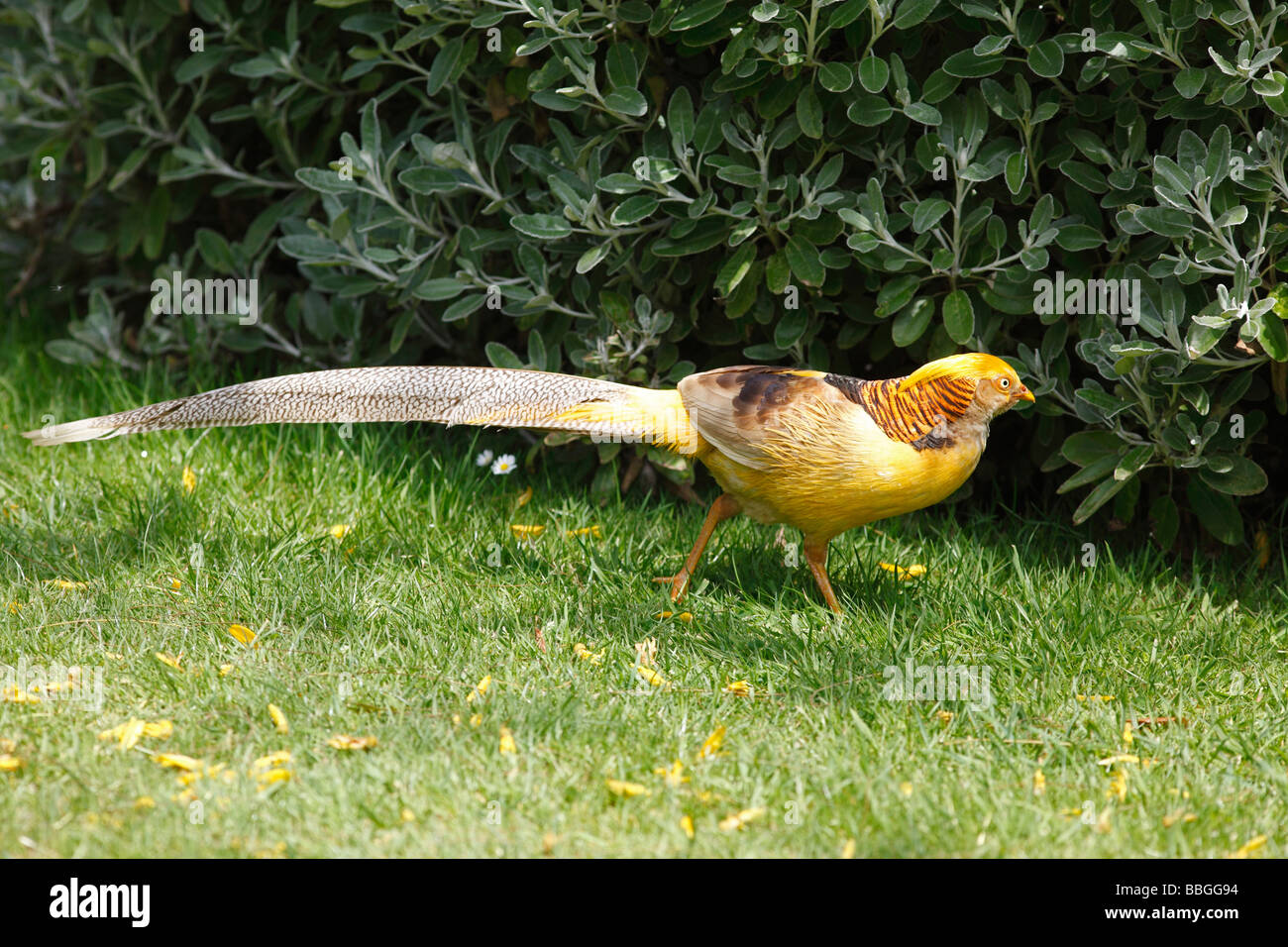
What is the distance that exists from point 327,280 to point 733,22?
1885 mm

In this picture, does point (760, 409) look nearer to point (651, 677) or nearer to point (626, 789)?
point (651, 677)

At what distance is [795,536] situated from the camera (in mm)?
4512

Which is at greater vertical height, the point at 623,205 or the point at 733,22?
the point at 733,22

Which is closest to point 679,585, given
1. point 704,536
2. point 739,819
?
point 704,536

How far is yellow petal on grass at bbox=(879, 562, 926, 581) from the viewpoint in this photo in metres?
4.28

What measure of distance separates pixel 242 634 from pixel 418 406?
0.80m

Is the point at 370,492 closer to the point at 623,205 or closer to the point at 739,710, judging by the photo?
the point at 623,205

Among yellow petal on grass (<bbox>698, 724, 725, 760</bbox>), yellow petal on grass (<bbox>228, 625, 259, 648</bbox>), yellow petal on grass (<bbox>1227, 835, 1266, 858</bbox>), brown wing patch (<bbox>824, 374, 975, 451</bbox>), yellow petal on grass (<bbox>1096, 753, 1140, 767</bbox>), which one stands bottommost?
yellow petal on grass (<bbox>1227, 835, 1266, 858</bbox>)

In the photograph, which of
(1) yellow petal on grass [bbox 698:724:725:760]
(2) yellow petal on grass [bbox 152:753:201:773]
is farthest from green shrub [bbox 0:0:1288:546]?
(2) yellow petal on grass [bbox 152:753:201:773]

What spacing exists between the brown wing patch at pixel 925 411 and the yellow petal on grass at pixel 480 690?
4.15 feet

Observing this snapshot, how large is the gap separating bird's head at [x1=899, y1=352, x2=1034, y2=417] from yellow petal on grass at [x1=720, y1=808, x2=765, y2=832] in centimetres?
138

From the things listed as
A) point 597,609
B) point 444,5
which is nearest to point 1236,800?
point 597,609

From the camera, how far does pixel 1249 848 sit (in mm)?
2848

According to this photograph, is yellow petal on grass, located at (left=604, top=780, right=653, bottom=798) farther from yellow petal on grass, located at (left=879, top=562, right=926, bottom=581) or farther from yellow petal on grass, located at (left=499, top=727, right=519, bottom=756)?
yellow petal on grass, located at (left=879, top=562, right=926, bottom=581)
